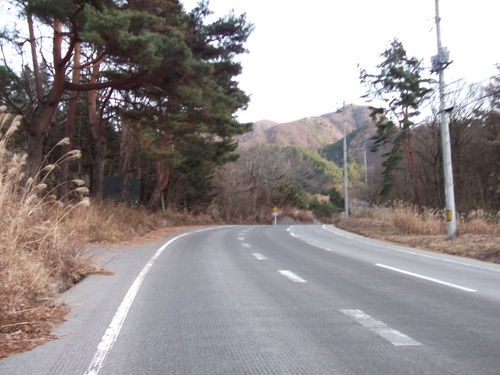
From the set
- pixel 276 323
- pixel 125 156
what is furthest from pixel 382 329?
pixel 125 156

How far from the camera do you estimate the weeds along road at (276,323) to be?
453cm

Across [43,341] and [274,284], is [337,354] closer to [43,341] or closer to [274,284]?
[43,341]

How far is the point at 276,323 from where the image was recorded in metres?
6.04

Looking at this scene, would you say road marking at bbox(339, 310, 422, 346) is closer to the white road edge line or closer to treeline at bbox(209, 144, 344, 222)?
the white road edge line

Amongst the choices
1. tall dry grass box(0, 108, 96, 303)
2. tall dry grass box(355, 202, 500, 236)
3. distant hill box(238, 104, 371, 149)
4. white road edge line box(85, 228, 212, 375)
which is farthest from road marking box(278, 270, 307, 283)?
distant hill box(238, 104, 371, 149)

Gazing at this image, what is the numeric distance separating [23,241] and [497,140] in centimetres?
3021

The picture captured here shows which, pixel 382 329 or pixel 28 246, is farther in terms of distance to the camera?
pixel 28 246

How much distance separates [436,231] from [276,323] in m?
17.3

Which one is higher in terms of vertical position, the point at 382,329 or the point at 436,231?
the point at 436,231

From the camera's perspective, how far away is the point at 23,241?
24.3ft

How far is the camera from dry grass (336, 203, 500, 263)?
50.2 feet

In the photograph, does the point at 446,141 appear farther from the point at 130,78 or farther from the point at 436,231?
the point at 130,78

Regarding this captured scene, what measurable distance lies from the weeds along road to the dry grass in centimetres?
444

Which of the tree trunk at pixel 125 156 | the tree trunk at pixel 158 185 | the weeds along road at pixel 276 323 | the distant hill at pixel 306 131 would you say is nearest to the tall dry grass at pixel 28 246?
the weeds along road at pixel 276 323
